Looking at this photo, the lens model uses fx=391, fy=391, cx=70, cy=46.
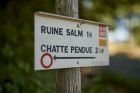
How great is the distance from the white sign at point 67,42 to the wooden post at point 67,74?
2.6 inches

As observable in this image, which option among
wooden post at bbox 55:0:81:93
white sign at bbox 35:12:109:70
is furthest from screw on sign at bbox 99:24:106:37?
wooden post at bbox 55:0:81:93

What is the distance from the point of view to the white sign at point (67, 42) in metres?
2.54

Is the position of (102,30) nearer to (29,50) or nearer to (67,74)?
(67,74)

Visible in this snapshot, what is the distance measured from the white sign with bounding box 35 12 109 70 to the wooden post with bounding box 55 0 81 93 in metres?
0.07

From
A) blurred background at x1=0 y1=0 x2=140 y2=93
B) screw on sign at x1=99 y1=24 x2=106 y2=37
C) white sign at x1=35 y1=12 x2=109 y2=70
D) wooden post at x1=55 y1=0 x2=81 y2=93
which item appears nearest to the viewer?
white sign at x1=35 y1=12 x2=109 y2=70

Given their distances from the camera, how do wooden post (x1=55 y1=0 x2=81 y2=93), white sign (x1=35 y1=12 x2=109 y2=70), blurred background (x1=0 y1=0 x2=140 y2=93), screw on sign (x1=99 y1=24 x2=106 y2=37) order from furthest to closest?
blurred background (x1=0 y1=0 x2=140 y2=93) < screw on sign (x1=99 y1=24 x2=106 y2=37) < wooden post (x1=55 y1=0 x2=81 y2=93) < white sign (x1=35 y1=12 x2=109 y2=70)

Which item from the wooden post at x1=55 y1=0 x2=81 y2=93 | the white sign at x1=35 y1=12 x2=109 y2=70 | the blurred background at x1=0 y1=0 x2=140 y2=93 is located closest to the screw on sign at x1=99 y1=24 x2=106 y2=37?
the white sign at x1=35 y1=12 x2=109 y2=70

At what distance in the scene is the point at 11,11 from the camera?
6.95 metres

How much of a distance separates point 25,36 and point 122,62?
923 cm

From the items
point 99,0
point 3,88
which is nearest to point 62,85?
point 3,88

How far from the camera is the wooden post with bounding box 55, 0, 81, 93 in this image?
9.12 ft

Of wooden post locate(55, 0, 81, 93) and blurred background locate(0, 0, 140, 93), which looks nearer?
wooden post locate(55, 0, 81, 93)

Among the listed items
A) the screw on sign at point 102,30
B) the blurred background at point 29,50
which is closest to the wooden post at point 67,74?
the screw on sign at point 102,30

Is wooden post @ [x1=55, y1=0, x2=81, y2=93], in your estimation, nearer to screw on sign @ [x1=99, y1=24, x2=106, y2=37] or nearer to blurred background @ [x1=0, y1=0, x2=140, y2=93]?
screw on sign @ [x1=99, y1=24, x2=106, y2=37]
